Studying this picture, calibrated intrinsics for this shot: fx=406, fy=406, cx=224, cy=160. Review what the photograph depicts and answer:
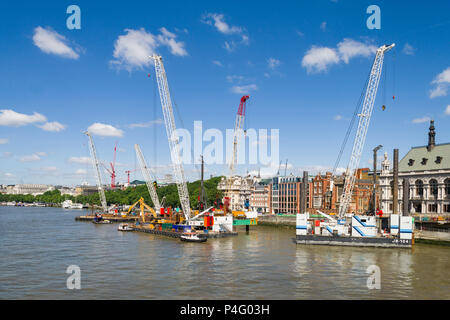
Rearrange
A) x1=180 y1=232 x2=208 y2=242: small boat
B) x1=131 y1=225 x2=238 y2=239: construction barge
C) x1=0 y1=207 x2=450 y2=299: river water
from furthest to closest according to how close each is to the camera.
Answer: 1. x1=131 y1=225 x2=238 y2=239: construction barge
2. x1=180 y1=232 x2=208 y2=242: small boat
3. x1=0 y1=207 x2=450 y2=299: river water

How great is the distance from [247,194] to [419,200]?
99.6 metres

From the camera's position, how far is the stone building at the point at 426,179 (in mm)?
100875

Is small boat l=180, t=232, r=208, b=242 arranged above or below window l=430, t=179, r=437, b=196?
below

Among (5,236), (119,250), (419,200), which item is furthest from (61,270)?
(419,200)

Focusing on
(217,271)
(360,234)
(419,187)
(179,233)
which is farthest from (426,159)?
(217,271)

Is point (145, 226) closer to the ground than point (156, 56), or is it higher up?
closer to the ground

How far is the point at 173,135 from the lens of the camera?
103375 millimetres

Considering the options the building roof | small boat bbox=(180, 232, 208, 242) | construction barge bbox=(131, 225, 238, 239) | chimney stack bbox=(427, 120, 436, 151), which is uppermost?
chimney stack bbox=(427, 120, 436, 151)

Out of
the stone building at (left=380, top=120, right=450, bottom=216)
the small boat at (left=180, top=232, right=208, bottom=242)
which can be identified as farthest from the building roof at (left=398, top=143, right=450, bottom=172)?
the small boat at (left=180, top=232, right=208, bottom=242)

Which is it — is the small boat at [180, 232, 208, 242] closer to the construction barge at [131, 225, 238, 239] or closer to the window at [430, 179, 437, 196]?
the construction barge at [131, 225, 238, 239]

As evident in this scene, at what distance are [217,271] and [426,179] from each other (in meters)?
79.8

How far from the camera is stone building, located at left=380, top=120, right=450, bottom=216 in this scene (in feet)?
331
